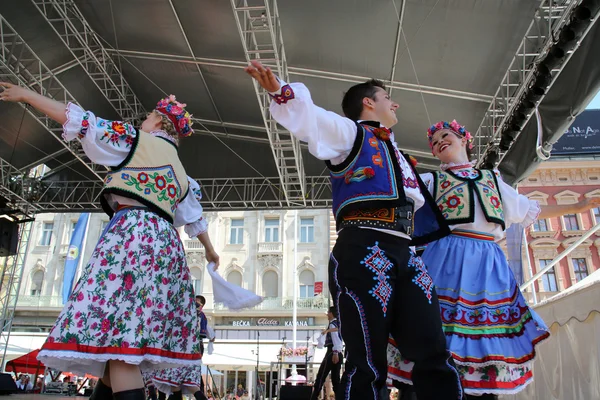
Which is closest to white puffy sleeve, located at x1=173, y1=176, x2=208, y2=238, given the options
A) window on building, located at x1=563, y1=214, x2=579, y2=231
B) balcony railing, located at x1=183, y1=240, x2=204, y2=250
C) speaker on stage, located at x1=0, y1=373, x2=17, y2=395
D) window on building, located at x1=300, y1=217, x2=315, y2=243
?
speaker on stage, located at x1=0, y1=373, x2=17, y2=395

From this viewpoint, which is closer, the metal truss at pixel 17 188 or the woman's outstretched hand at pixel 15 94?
the woman's outstretched hand at pixel 15 94

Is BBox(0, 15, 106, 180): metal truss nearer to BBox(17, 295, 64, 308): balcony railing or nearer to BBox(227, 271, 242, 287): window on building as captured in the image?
BBox(227, 271, 242, 287): window on building

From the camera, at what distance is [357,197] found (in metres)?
1.77

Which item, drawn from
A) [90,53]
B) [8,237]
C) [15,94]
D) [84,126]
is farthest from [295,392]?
[8,237]

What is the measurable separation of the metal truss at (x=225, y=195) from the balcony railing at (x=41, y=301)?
16968 mm

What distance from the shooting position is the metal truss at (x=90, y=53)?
7320 mm

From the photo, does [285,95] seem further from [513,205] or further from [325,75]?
[325,75]

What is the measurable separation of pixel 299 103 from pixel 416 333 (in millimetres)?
848

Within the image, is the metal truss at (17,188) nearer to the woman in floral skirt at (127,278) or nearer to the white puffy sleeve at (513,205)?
the woman in floral skirt at (127,278)

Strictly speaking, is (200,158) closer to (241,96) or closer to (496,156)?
(241,96)

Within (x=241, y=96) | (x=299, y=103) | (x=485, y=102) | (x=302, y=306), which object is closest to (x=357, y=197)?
(x=299, y=103)

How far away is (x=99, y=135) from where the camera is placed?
7.03 feet

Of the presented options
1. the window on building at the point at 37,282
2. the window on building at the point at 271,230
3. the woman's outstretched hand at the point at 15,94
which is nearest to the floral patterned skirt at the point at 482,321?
the woman's outstretched hand at the point at 15,94

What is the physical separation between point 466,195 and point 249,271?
23.2m
